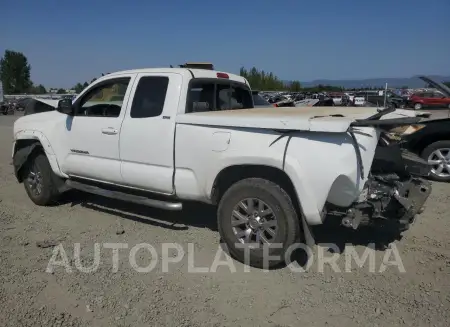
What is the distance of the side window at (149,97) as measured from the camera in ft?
15.1

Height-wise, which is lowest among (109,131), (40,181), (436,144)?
(436,144)

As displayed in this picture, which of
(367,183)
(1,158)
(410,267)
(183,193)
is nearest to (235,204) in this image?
(183,193)

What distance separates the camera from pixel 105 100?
5.35m

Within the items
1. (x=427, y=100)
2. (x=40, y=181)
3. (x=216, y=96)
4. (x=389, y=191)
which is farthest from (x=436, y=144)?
(x=427, y=100)

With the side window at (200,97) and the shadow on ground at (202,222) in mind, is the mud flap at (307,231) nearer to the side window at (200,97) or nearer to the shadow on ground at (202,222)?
the shadow on ground at (202,222)

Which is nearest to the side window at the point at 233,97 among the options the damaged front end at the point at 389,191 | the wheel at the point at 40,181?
the damaged front end at the point at 389,191

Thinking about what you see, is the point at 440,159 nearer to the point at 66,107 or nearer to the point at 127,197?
the point at 127,197

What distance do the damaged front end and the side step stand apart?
1.72 m

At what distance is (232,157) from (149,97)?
143cm

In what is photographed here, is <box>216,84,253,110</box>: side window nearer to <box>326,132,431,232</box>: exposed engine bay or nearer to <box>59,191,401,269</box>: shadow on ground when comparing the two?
<box>59,191,401,269</box>: shadow on ground

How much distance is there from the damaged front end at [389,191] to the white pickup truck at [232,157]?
1 cm

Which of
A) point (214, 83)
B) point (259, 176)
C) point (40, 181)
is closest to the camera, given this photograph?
point (259, 176)

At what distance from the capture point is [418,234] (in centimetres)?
488

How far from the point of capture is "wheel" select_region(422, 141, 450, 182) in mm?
7461
